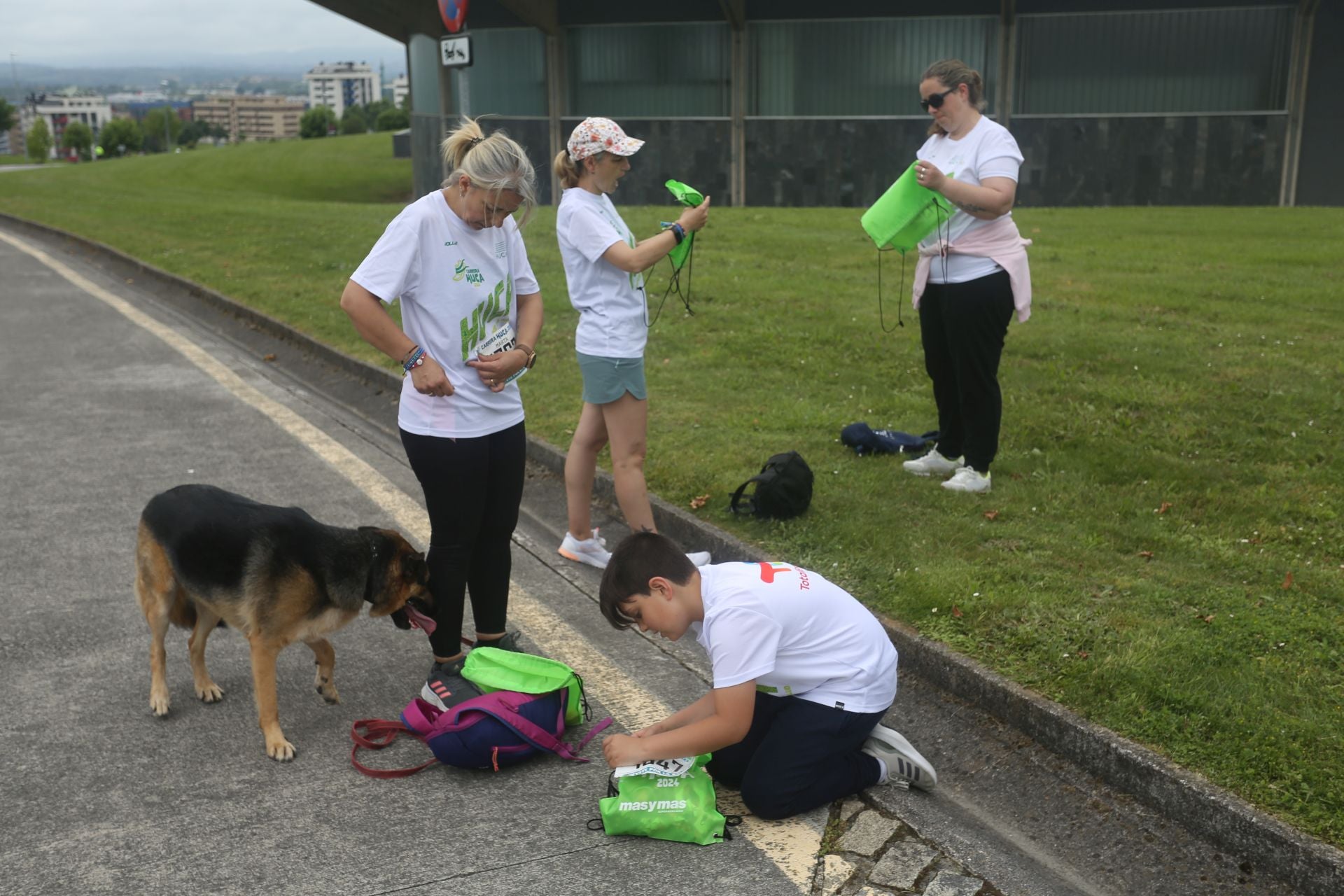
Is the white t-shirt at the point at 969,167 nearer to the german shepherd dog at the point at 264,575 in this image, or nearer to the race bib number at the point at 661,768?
the german shepherd dog at the point at 264,575

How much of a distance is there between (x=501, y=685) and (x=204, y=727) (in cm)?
109

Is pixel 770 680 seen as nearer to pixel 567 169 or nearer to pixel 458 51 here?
pixel 567 169

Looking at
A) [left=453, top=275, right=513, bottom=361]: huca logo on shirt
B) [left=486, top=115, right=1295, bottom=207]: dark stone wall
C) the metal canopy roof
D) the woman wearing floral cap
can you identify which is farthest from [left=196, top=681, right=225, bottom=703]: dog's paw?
the metal canopy roof

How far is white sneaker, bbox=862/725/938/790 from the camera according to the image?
376cm

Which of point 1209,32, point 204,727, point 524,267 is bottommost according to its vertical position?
point 204,727

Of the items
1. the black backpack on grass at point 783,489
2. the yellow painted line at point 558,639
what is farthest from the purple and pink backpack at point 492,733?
the black backpack on grass at point 783,489

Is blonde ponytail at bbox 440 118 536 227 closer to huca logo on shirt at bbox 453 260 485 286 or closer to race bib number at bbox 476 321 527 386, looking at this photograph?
huca logo on shirt at bbox 453 260 485 286

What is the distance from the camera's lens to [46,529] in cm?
629

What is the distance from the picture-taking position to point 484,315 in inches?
170

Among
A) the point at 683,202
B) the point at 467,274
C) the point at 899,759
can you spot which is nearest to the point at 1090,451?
the point at 683,202

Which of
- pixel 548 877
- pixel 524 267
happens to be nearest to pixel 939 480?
pixel 524 267

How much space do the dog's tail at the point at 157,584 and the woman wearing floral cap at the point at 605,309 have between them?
6.00ft

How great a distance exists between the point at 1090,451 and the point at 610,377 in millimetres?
2963

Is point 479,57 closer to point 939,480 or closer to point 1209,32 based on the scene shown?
point 1209,32
